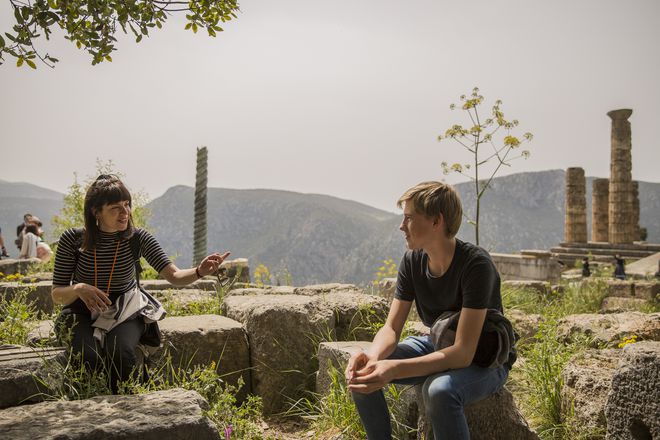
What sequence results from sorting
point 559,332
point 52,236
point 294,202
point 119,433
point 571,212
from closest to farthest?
point 119,433 → point 559,332 → point 52,236 → point 571,212 → point 294,202

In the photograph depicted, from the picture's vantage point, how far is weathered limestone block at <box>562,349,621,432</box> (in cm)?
293

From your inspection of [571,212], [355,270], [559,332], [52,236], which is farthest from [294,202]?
[559,332]

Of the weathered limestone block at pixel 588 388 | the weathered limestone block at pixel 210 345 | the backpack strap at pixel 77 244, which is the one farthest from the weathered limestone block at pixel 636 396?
the backpack strap at pixel 77 244

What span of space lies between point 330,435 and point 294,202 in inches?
2845

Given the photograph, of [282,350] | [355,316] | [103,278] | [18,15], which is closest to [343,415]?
[282,350]

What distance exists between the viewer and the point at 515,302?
696 cm

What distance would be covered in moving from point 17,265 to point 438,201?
321 inches

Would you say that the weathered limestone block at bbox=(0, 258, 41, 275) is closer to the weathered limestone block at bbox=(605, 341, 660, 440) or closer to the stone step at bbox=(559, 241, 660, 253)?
the weathered limestone block at bbox=(605, 341, 660, 440)

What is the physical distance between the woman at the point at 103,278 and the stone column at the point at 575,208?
22.5 metres

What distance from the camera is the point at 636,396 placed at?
2.44 metres

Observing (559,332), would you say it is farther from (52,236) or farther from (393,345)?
(52,236)

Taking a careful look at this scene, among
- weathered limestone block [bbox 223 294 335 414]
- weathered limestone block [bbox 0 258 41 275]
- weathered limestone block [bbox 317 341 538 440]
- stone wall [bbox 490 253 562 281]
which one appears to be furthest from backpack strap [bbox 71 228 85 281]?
stone wall [bbox 490 253 562 281]

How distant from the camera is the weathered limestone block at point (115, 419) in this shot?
2.07 metres

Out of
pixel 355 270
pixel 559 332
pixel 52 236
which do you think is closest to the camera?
pixel 559 332
